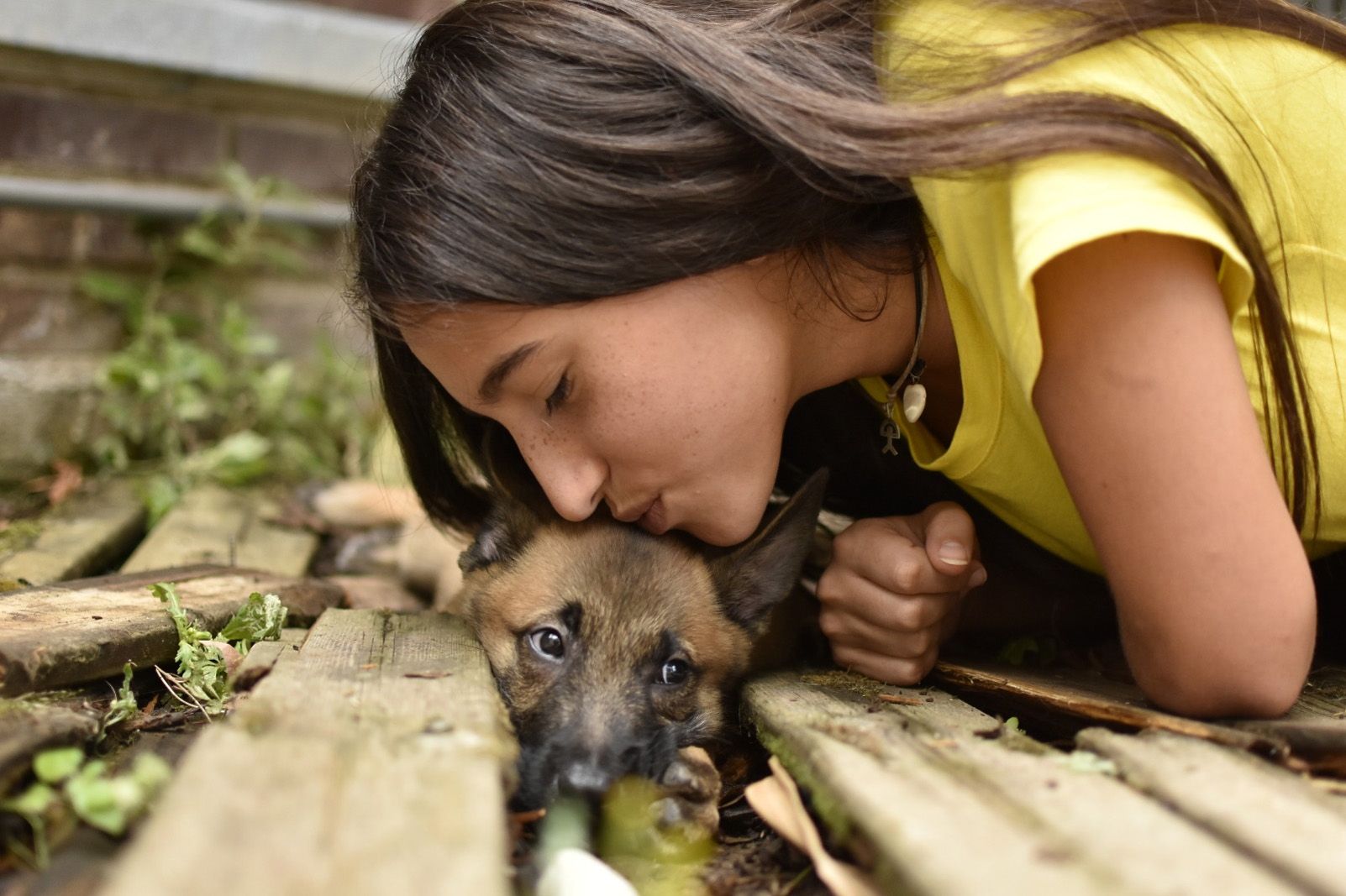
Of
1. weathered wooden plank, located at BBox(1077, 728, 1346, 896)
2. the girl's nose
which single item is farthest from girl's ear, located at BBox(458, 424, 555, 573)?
weathered wooden plank, located at BBox(1077, 728, 1346, 896)

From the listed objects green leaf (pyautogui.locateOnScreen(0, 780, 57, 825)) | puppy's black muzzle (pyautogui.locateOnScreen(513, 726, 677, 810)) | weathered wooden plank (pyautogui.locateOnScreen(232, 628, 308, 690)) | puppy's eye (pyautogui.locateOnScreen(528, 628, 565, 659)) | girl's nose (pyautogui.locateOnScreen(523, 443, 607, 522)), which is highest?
girl's nose (pyautogui.locateOnScreen(523, 443, 607, 522))

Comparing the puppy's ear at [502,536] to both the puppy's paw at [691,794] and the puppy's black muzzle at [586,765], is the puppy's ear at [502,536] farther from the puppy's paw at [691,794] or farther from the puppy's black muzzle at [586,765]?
the puppy's paw at [691,794]

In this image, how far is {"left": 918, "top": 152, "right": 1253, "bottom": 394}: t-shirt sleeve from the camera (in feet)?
5.78

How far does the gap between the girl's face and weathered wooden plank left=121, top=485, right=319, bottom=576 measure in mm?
1339

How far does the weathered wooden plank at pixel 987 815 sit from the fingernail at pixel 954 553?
1.64 feet

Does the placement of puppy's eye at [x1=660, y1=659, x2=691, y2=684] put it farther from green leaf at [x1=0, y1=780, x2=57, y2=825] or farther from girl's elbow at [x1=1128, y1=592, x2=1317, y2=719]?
green leaf at [x1=0, y1=780, x2=57, y2=825]

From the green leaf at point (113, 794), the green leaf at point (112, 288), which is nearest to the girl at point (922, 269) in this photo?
the green leaf at point (113, 794)

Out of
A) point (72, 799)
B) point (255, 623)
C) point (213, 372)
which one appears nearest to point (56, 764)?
point (72, 799)

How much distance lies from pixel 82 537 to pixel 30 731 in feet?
6.41

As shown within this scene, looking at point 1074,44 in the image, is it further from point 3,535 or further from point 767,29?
point 3,535

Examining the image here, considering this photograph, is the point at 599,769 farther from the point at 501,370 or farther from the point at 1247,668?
the point at 1247,668

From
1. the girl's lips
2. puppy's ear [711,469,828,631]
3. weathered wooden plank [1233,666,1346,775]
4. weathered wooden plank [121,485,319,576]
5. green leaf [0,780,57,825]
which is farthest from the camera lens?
weathered wooden plank [121,485,319,576]

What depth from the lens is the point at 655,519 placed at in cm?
261

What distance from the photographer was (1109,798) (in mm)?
1465
